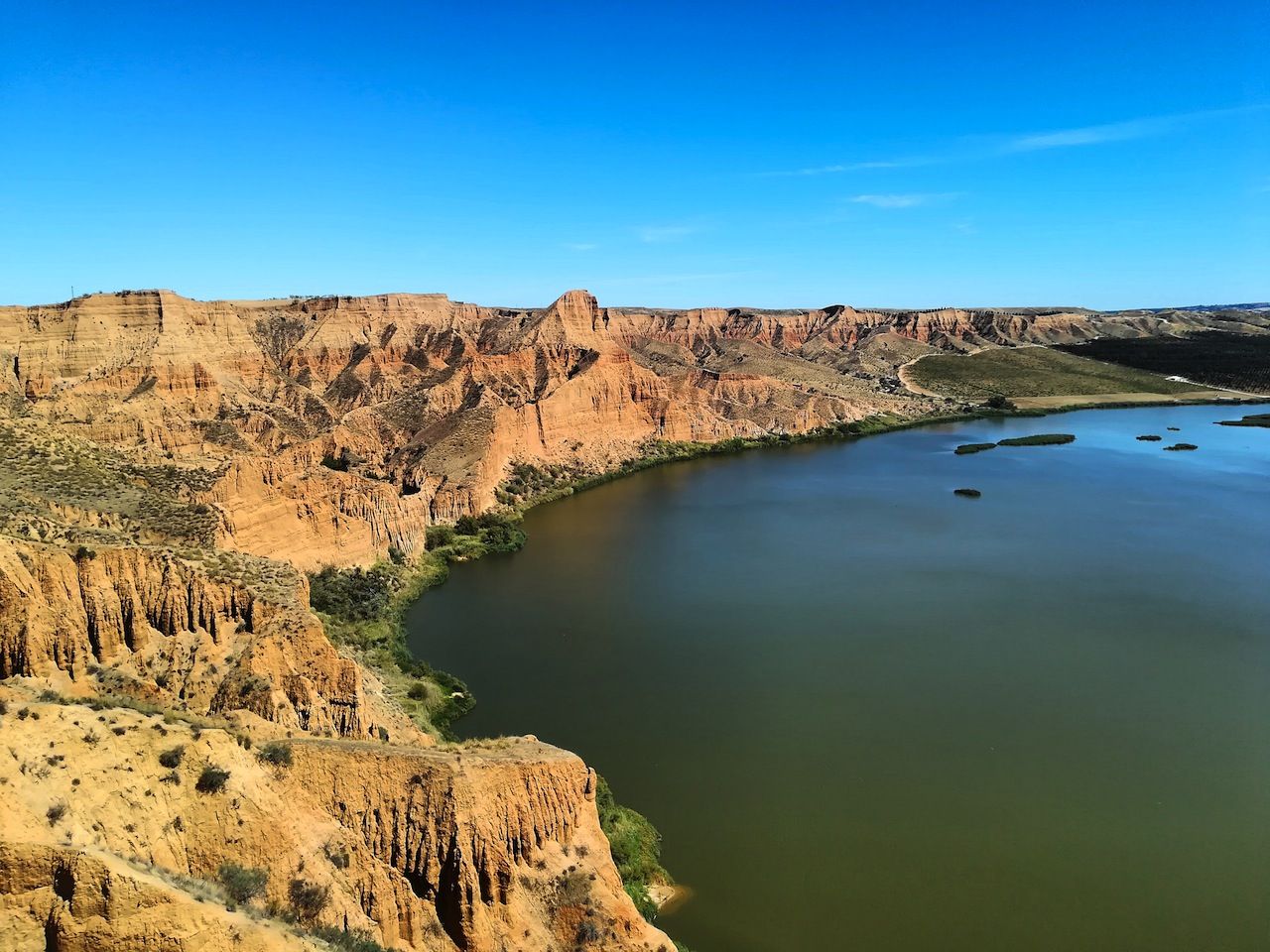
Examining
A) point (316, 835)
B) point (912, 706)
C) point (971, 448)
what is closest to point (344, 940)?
point (316, 835)

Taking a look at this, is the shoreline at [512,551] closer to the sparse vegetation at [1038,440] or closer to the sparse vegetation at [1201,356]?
the sparse vegetation at [1038,440]

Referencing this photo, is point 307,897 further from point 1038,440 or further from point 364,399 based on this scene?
point 1038,440

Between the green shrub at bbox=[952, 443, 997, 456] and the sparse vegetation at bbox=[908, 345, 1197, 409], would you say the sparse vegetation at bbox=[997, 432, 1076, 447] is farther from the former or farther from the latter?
the sparse vegetation at bbox=[908, 345, 1197, 409]

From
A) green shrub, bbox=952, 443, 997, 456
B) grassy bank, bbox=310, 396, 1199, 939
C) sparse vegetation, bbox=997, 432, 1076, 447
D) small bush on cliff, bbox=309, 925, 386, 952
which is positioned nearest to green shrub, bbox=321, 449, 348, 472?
grassy bank, bbox=310, 396, 1199, 939

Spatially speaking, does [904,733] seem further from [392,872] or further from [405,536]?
[405,536]

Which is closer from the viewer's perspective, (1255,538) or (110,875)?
(110,875)

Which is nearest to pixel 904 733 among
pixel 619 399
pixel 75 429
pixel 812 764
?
pixel 812 764
